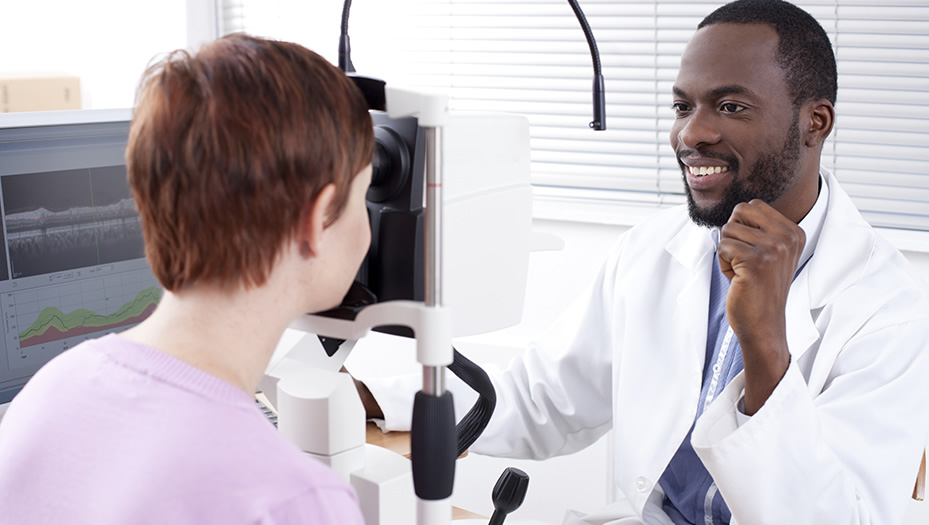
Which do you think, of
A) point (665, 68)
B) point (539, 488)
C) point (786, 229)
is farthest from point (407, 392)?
point (665, 68)

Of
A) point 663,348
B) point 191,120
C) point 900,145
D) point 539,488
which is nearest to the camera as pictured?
point 191,120

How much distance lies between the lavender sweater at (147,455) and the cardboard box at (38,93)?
1951 millimetres

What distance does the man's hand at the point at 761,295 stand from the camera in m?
1.11

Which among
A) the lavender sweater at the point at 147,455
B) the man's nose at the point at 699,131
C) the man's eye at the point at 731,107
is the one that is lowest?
the lavender sweater at the point at 147,455

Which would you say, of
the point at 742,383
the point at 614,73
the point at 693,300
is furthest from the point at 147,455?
the point at 614,73

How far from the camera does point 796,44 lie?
1.33 m

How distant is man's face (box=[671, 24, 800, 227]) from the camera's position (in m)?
1.32

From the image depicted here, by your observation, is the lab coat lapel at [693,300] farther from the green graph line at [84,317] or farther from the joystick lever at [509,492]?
the green graph line at [84,317]

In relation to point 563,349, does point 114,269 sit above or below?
above

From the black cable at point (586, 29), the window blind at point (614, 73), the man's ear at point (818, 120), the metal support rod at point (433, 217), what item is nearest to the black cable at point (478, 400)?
the metal support rod at point (433, 217)

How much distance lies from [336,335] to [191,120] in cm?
25

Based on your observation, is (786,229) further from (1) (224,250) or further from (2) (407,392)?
(1) (224,250)

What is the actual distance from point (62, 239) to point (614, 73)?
141 cm

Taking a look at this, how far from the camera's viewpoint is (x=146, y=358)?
66 centimetres
